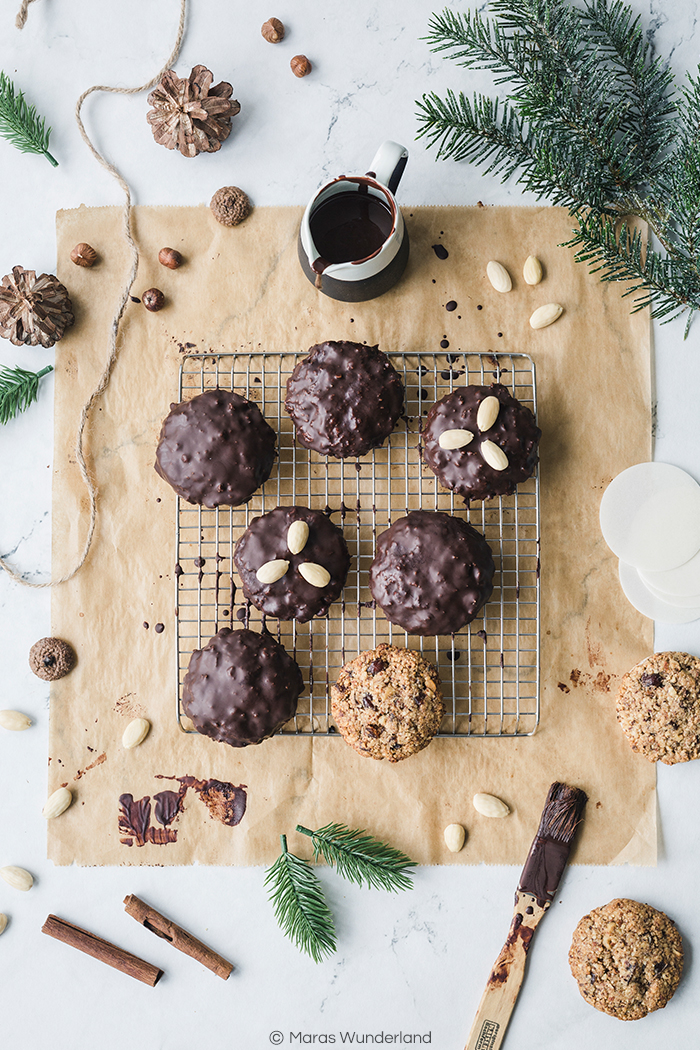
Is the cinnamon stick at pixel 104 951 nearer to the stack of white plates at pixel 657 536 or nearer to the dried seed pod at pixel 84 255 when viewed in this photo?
the stack of white plates at pixel 657 536

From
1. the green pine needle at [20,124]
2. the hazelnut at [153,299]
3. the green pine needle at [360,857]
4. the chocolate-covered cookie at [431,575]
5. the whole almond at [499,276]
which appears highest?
the green pine needle at [20,124]

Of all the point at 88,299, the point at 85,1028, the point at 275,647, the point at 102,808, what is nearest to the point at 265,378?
the point at 88,299

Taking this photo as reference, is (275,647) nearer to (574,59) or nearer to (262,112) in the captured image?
(262,112)

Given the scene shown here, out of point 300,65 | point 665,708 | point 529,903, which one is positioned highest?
point 300,65

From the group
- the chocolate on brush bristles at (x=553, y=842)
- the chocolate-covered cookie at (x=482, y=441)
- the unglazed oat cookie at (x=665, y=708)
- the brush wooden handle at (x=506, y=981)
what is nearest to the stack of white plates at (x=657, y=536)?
the unglazed oat cookie at (x=665, y=708)

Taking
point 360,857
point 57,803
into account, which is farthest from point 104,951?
point 360,857

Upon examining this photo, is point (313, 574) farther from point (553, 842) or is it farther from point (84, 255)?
point (84, 255)
